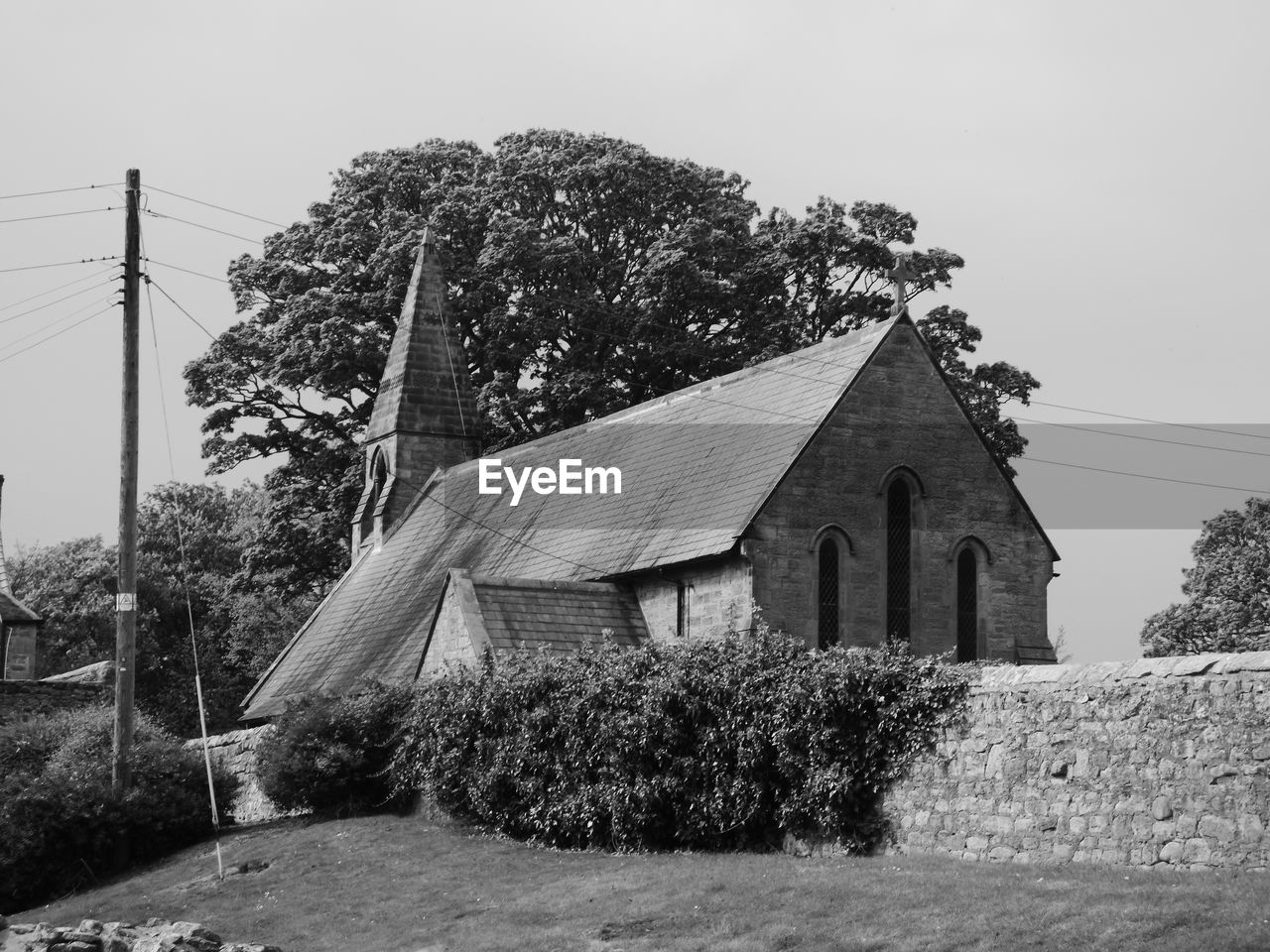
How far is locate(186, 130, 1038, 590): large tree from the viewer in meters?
47.2

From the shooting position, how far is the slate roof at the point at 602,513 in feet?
102

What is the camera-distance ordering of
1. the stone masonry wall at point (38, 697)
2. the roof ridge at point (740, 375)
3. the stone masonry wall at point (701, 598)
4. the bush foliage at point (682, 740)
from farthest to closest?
1. the stone masonry wall at point (38, 697)
2. the roof ridge at point (740, 375)
3. the stone masonry wall at point (701, 598)
4. the bush foliage at point (682, 740)

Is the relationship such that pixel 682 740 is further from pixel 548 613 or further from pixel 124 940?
pixel 124 940

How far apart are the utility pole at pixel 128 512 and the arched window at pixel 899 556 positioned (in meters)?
12.8

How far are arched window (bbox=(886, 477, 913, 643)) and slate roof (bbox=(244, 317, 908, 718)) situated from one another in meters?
2.11

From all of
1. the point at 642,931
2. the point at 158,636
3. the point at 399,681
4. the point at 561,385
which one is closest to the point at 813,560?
the point at 399,681

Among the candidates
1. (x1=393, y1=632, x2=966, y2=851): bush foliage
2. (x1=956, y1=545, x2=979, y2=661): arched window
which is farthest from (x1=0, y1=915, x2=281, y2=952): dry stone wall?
(x1=956, y1=545, x2=979, y2=661): arched window

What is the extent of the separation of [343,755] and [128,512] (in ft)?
18.4

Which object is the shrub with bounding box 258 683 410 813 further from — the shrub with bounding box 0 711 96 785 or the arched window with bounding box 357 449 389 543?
the arched window with bounding box 357 449 389 543

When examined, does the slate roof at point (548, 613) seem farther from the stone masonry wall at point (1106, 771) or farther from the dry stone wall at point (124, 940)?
the stone masonry wall at point (1106, 771)

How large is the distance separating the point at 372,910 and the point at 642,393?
28.0m

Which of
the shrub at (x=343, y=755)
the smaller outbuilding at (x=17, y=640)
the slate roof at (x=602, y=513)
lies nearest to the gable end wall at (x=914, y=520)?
the slate roof at (x=602, y=513)

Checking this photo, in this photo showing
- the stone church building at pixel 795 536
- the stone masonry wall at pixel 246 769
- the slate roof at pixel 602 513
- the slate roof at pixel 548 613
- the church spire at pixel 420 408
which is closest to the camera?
the slate roof at pixel 548 613

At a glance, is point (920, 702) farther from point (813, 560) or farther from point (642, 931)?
point (813, 560)
